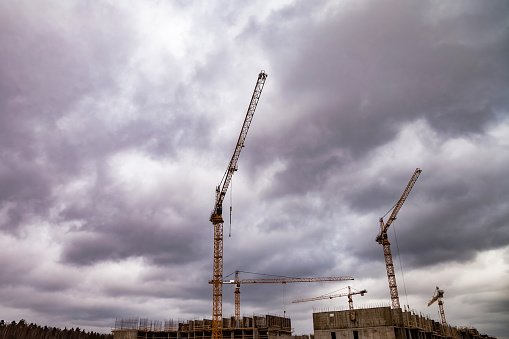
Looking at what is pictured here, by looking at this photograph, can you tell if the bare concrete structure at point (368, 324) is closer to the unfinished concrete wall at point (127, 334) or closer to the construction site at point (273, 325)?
the construction site at point (273, 325)

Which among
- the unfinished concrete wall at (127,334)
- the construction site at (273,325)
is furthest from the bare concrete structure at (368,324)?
the unfinished concrete wall at (127,334)

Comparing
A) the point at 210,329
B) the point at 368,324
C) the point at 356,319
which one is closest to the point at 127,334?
the point at 210,329

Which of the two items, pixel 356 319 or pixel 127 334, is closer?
pixel 356 319

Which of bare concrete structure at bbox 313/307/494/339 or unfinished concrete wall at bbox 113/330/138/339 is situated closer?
bare concrete structure at bbox 313/307/494/339

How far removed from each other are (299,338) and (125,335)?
46.2 metres

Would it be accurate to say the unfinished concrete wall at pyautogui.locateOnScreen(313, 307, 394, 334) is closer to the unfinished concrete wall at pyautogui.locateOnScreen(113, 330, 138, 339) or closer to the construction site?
the construction site

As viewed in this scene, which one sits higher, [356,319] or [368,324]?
[356,319]

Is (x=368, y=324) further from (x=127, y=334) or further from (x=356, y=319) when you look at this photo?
(x=127, y=334)

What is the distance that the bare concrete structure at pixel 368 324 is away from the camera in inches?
3123

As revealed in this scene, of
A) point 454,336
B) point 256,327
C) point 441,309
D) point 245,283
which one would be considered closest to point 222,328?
point 256,327

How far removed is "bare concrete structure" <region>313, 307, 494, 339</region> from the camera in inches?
3123

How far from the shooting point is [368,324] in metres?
80.6

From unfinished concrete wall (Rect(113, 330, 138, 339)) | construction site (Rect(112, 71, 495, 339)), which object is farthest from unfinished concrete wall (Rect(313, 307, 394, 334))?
unfinished concrete wall (Rect(113, 330, 138, 339))

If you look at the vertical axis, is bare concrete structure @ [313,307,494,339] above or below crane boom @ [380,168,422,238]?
below
